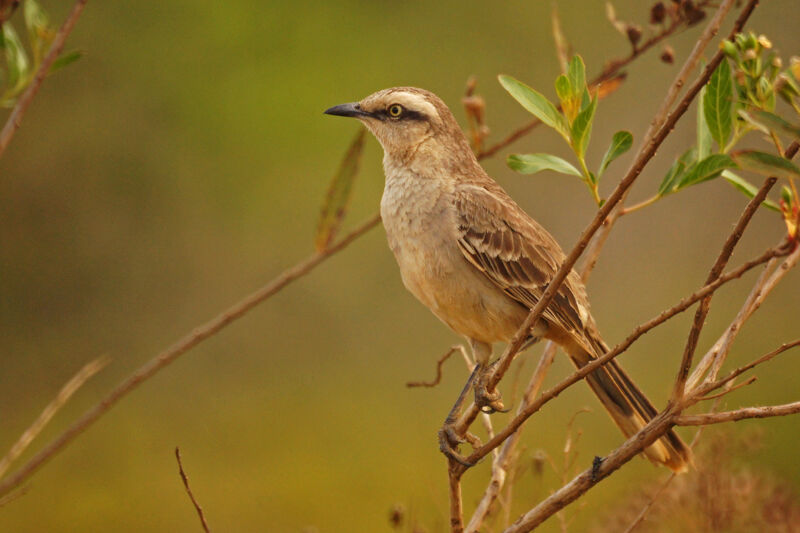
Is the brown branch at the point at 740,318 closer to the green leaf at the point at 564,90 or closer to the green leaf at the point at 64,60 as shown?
the green leaf at the point at 564,90

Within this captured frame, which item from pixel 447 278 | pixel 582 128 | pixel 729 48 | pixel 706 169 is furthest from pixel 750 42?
pixel 447 278

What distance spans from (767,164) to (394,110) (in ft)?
7.69

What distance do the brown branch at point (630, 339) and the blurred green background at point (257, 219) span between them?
6.63 meters

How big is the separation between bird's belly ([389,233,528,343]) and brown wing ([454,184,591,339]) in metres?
0.04

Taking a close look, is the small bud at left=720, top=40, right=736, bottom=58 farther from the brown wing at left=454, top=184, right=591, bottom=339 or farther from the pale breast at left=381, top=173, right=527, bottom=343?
the pale breast at left=381, top=173, right=527, bottom=343

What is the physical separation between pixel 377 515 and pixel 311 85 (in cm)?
414

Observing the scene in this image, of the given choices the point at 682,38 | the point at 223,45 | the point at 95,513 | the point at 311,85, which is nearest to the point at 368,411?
the point at 95,513

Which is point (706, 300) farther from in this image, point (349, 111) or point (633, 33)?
point (349, 111)

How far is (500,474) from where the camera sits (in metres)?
2.76

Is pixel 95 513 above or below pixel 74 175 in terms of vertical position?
below

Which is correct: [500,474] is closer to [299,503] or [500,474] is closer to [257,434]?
[299,503]

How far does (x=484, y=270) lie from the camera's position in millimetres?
Answer: 3580

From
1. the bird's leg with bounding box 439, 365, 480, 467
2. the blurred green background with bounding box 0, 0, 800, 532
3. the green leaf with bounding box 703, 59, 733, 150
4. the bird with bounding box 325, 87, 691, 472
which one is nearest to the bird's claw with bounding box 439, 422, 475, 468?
the bird's leg with bounding box 439, 365, 480, 467

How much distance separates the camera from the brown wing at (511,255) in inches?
138
